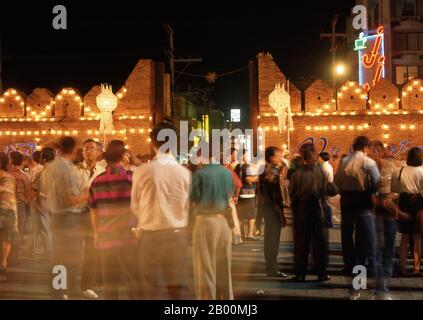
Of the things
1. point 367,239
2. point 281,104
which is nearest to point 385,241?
point 367,239

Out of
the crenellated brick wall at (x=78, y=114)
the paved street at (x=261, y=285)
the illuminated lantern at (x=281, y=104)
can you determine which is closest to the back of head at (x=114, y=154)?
the paved street at (x=261, y=285)

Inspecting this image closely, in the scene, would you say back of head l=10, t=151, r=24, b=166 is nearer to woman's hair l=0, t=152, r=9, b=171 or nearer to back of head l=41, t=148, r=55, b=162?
woman's hair l=0, t=152, r=9, b=171

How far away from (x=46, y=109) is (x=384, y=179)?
15.7 metres

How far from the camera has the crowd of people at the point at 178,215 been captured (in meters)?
5.16

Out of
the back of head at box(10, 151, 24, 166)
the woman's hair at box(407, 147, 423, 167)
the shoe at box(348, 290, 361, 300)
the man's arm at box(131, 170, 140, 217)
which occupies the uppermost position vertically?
the back of head at box(10, 151, 24, 166)

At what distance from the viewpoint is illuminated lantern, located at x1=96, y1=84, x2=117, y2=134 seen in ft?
61.7

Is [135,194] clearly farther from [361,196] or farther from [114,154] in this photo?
[361,196]

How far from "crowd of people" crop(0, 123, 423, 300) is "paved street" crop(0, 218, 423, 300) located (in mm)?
217

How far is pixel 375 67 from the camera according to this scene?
31500 millimetres

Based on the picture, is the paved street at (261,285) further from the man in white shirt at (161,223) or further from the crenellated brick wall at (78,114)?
the crenellated brick wall at (78,114)

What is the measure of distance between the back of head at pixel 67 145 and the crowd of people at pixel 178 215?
12mm

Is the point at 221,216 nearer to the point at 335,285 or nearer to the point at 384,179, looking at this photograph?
the point at 335,285

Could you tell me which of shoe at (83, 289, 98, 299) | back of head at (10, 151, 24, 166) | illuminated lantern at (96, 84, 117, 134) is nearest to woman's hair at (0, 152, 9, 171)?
back of head at (10, 151, 24, 166)
